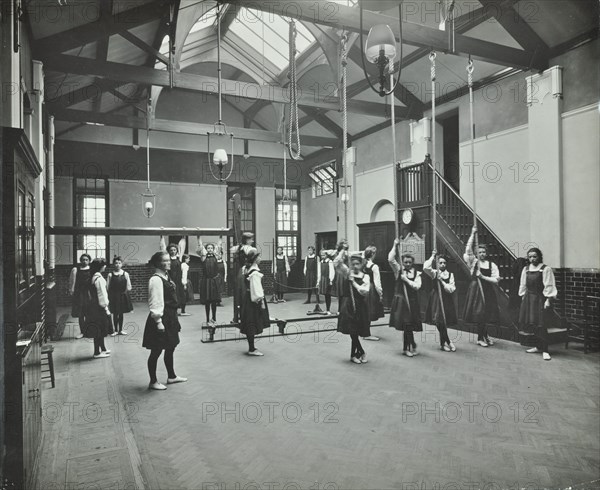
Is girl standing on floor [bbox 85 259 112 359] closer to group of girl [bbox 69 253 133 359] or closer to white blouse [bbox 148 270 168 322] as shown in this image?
group of girl [bbox 69 253 133 359]

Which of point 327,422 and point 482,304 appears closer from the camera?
point 327,422

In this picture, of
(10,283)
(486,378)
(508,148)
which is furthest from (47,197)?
(508,148)

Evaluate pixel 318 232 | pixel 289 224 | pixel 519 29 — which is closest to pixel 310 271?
pixel 318 232

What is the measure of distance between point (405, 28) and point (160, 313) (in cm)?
525

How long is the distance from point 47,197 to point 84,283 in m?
4.11

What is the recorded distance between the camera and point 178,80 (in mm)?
8430

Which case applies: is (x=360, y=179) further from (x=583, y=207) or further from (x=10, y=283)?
(x=10, y=283)

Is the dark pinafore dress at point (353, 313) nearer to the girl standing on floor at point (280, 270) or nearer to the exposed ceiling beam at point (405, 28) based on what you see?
the exposed ceiling beam at point (405, 28)

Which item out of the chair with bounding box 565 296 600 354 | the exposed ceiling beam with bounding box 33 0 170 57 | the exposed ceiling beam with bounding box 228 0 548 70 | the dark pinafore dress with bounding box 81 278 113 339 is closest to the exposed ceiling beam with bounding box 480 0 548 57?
the exposed ceiling beam with bounding box 228 0 548 70

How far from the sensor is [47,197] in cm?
938

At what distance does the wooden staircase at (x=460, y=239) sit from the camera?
704 centimetres

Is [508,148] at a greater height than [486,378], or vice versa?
[508,148]

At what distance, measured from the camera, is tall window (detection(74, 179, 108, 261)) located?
516 inches

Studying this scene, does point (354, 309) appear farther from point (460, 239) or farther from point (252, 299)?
point (460, 239)
